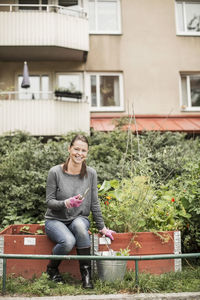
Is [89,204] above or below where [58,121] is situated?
below

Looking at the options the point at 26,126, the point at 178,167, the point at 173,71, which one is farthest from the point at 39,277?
the point at 173,71

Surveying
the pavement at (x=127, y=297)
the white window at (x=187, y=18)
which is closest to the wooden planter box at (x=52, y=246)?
the pavement at (x=127, y=297)

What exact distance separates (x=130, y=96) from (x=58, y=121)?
363 centimetres

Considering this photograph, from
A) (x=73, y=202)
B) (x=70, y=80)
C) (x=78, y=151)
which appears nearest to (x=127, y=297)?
(x=73, y=202)

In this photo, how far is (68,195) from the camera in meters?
3.70

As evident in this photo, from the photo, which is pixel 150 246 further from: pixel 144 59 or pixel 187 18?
pixel 187 18

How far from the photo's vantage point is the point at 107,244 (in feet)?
11.9

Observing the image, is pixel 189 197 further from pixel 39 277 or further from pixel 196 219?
pixel 39 277

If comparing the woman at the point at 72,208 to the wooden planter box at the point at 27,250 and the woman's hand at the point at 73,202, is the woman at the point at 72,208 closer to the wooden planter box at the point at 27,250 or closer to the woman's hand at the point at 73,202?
the woman's hand at the point at 73,202

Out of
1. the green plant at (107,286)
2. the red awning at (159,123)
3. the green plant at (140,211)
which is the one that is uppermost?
the red awning at (159,123)

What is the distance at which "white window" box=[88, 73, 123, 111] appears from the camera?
42.9 feet

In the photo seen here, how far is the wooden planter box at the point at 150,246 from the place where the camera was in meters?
3.64

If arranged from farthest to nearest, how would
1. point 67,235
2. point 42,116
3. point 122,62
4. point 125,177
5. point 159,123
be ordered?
point 122,62
point 159,123
point 42,116
point 125,177
point 67,235

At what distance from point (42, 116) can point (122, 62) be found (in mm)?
4520
